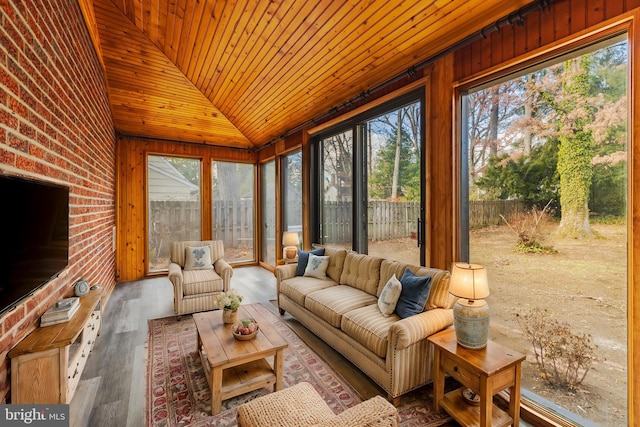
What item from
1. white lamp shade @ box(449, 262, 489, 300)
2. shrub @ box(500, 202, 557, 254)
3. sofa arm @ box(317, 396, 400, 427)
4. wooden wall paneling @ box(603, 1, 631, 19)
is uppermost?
wooden wall paneling @ box(603, 1, 631, 19)

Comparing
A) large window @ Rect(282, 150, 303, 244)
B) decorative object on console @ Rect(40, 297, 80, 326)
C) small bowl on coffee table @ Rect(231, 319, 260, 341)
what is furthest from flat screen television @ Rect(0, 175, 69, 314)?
large window @ Rect(282, 150, 303, 244)

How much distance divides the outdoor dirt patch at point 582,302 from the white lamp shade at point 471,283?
492mm

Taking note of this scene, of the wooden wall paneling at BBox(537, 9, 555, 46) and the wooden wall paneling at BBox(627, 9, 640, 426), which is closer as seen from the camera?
the wooden wall paneling at BBox(627, 9, 640, 426)

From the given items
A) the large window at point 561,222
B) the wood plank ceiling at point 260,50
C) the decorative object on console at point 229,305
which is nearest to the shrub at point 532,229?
the large window at point 561,222

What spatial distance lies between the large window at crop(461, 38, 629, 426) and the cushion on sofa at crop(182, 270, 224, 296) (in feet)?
10.1

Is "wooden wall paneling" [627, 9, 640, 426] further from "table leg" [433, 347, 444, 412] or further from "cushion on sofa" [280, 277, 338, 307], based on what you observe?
"cushion on sofa" [280, 277, 338, 307]

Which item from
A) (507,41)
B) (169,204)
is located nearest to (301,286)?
(507,41)

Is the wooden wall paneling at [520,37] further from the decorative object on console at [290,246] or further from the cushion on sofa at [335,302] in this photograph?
the decorative object on console at [290,246]

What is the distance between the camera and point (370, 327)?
87.3 inches

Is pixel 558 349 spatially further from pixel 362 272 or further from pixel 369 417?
pixel 369 417

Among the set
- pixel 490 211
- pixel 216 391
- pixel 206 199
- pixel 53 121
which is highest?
pixel 53 121

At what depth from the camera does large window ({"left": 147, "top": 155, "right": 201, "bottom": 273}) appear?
5.65 metres

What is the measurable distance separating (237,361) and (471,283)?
1.67 meters

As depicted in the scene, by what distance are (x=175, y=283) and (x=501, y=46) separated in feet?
13.1
